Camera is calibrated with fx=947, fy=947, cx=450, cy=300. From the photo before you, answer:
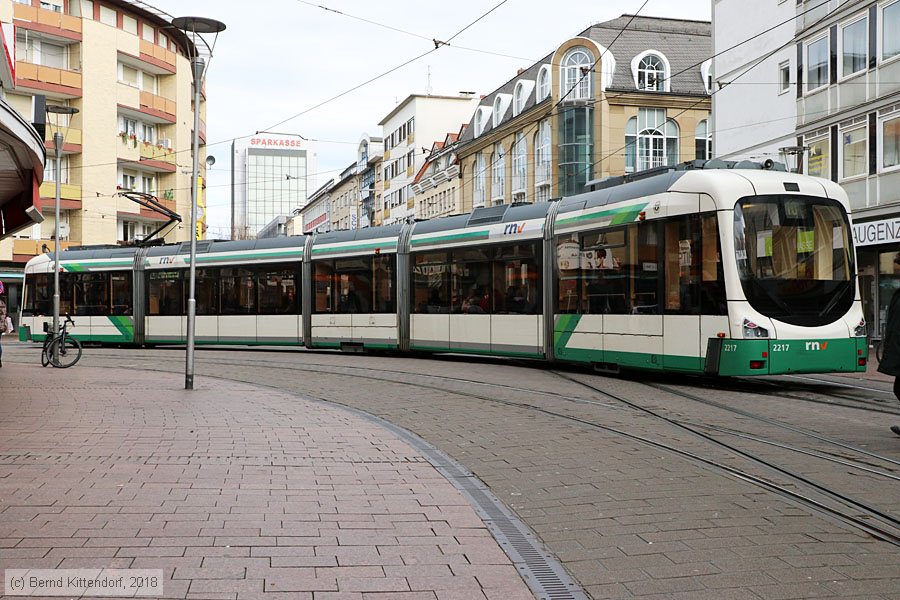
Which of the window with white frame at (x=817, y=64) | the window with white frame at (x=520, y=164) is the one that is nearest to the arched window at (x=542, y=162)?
the window with white frame at (x=520, y=164)

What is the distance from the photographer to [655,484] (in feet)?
22.3

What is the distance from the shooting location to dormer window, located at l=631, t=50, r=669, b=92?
5009cm

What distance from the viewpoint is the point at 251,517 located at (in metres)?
5.68

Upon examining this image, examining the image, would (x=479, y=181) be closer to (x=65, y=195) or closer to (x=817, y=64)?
(x=65, y=195)

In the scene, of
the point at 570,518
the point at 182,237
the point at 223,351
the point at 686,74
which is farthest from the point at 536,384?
the point at 182,237

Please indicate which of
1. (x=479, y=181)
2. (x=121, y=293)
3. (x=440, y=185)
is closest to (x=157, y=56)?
(x=479, y=181)

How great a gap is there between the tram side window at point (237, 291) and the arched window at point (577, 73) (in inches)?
1118

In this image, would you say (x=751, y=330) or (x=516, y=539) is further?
(x=751, y=330)

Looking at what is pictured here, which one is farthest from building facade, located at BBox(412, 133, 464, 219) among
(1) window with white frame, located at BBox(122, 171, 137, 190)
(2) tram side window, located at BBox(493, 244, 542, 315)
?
(2) tram side window, located at BBox(493, 244, 542, 315)

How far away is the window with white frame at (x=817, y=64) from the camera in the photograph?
26.2 metres

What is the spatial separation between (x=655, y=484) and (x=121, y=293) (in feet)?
78.1

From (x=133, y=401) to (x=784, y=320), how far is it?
881 cm

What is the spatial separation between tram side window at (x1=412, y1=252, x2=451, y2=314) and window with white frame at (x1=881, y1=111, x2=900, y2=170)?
11827 millimetres

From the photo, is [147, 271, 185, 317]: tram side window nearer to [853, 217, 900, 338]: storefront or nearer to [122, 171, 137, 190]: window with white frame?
[853, 217, 900, 338]: storefront
